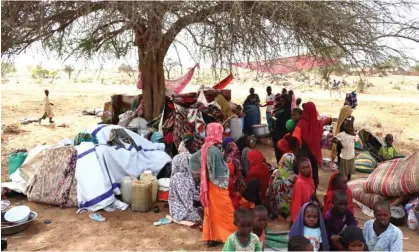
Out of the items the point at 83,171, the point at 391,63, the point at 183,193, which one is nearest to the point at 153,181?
the point at 183,193

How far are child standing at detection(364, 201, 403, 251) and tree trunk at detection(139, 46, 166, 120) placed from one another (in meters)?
5.62

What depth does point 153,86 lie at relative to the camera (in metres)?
8.55

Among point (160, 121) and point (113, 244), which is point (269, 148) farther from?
point (113, 244)

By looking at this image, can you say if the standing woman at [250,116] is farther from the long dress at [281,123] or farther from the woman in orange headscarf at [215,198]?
the woman in orange headscarf at [215,198]

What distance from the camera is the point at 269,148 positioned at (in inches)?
403

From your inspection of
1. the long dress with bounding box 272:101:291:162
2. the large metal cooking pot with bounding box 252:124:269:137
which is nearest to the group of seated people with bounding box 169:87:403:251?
the long dress with bounding box 272:101:291:162

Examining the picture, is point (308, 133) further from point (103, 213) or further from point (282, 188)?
point (103, 213)

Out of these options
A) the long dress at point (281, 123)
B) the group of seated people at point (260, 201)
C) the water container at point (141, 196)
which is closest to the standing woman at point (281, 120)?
the long dress at point (281, 123)

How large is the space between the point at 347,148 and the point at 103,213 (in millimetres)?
4164

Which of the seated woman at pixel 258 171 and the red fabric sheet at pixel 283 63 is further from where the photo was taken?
the red fabric sheet at pixel 283 63

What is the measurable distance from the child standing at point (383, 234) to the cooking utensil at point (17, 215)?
4.19 m

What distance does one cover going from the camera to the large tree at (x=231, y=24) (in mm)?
5238

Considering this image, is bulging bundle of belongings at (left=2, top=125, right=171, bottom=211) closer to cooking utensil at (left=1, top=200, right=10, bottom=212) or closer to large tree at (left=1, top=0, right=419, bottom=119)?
cooking utensil at (left=1, top=200, right=10, bottom=212)

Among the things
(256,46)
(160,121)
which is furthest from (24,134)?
(256,46)
